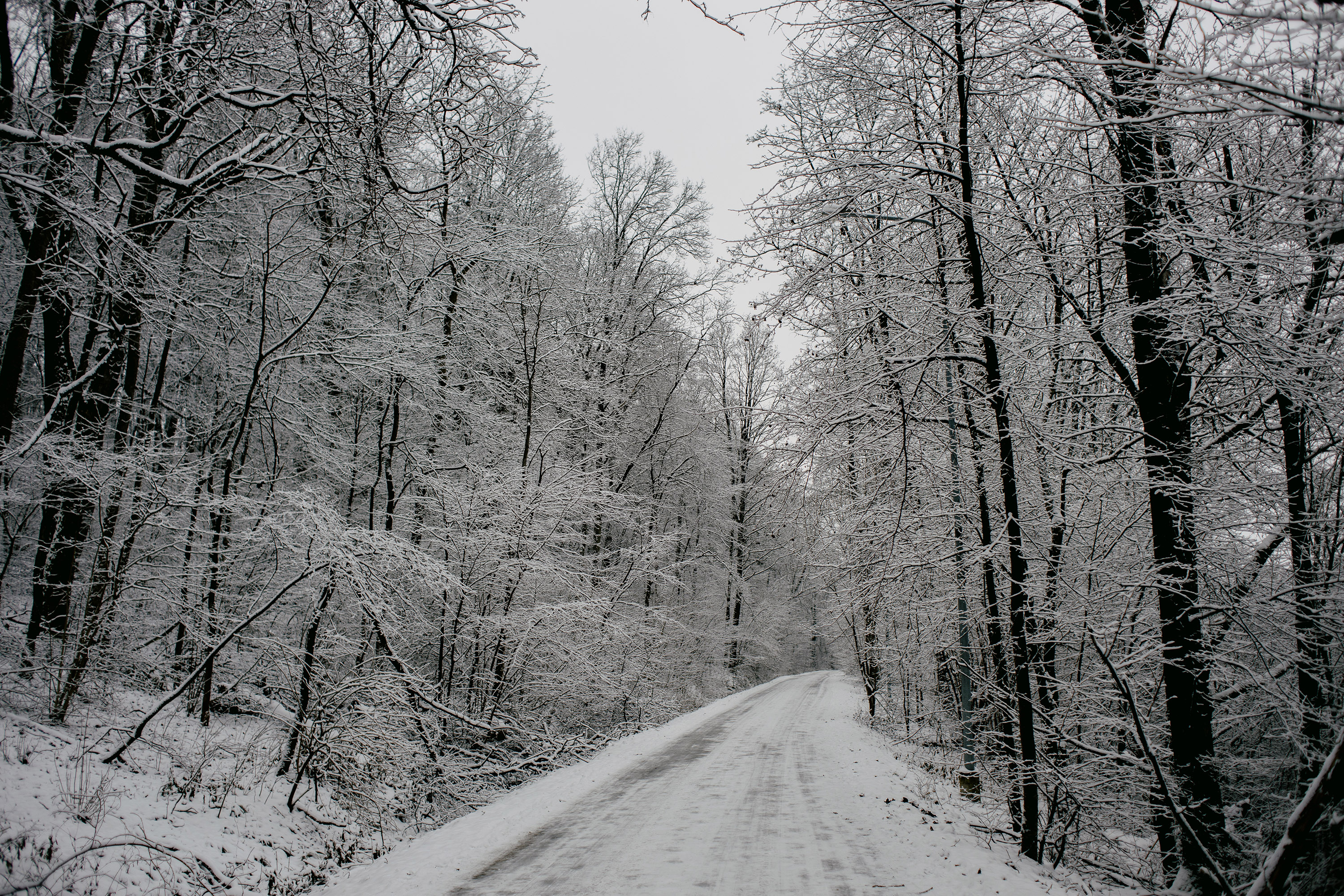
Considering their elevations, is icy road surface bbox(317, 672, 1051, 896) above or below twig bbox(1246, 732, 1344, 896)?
below

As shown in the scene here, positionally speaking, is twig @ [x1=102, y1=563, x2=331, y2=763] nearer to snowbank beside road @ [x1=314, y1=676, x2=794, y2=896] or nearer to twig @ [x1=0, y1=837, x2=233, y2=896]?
twig @ [x1=0, y1=837, x2=233, y2=896]

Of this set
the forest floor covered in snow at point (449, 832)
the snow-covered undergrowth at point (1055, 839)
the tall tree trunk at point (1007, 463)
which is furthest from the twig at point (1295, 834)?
the snow-covered undergrowth at point (1055, 839)

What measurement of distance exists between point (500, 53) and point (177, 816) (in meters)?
6.51

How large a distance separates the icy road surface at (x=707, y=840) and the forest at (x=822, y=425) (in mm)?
765

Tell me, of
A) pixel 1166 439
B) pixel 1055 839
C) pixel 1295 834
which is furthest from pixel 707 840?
pixel 1166 439

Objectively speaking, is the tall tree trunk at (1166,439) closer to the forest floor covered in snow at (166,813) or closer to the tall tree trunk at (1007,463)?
the tall tree trunk at (1007,463)

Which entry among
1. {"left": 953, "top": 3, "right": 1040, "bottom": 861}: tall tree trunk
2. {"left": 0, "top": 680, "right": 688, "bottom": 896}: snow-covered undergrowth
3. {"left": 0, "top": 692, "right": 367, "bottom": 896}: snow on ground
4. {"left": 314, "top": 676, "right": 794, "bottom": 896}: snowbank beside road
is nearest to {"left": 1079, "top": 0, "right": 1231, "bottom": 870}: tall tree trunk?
{"left": 953, "top": 3, "right": 1040, "bottom": 861}: tall tree trunk

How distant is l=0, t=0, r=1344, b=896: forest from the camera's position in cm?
402

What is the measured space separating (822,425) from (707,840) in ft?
12.4

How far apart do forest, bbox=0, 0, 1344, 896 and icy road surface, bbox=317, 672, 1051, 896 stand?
77 cm

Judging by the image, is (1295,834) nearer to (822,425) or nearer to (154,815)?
(822,425)

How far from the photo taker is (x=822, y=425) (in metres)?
5.48

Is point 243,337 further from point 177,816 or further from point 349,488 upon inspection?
point 177,816

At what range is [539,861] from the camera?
462cm
